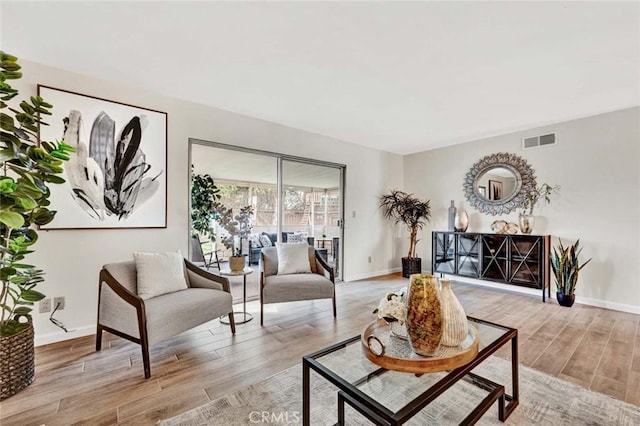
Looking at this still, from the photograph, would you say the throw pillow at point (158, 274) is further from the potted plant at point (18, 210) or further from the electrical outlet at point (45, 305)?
the electrical outlet at point (45, 305)

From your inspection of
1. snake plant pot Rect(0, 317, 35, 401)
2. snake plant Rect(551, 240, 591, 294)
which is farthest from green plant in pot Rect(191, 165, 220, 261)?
snake plant Rect(551, 240, 591, 294)

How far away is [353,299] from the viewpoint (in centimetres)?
382

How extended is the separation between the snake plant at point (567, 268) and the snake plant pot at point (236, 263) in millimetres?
4017

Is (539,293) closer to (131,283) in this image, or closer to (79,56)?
(131,283)

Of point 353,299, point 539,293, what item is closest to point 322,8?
point 353,299

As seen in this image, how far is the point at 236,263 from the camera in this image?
2.95 meters

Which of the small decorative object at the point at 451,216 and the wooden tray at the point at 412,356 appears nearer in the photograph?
the wooden tray at the point at 412,356

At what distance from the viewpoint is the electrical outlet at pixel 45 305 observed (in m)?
2.46

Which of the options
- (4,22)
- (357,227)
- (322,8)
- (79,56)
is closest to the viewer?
(322,8)

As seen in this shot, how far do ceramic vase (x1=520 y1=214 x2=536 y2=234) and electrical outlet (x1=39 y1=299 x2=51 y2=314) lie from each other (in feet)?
18.5

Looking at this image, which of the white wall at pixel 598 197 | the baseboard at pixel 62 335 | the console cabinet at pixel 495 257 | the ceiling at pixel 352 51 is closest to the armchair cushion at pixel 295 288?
the baseboard at pixel 62 335

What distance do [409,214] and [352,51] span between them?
141 inches

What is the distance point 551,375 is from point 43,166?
3.82 meters

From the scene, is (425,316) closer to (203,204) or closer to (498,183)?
(203,204)
